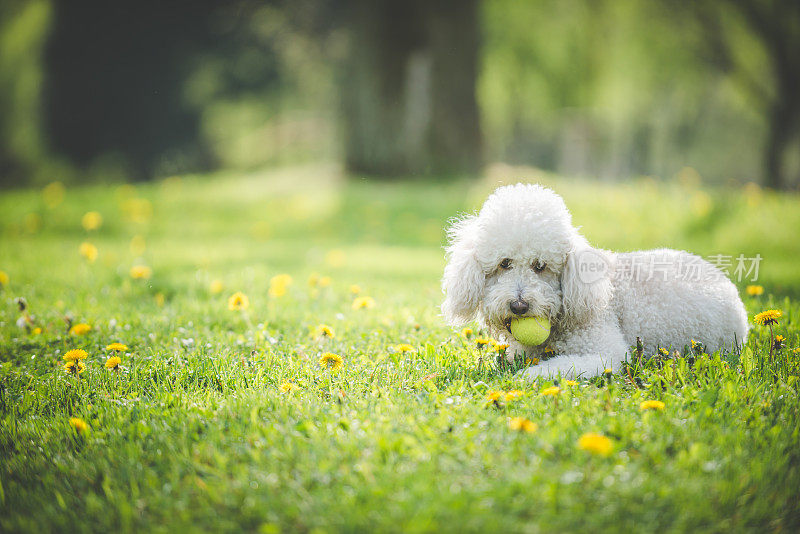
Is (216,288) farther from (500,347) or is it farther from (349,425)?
(349,425)

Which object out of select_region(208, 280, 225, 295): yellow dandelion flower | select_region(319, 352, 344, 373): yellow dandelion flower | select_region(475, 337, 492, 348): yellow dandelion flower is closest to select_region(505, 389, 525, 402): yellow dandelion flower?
select_region(475, 337, 492, 348): yellow dandelion flower

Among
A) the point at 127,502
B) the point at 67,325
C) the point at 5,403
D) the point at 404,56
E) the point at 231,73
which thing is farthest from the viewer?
the point at 231,73

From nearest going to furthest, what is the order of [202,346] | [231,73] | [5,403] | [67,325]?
1. [5,403]
2. [202,346]
3. [67,325]
4. [231,73]

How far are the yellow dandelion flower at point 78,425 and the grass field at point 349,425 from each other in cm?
1

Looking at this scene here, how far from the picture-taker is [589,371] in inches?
128

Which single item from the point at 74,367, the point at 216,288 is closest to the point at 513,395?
the point at 74,367

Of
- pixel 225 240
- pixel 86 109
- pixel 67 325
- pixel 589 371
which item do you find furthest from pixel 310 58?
pixel 589 371

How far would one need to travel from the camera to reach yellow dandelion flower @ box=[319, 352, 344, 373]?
3320 mm

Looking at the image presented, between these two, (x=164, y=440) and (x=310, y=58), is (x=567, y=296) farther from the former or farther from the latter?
(x=310, y=58)

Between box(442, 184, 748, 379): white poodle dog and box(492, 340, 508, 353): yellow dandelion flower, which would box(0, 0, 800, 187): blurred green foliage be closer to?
box(442, 184, 748, 379): white poodle dog

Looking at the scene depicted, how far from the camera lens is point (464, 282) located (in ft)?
11.6

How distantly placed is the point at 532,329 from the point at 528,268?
38cm

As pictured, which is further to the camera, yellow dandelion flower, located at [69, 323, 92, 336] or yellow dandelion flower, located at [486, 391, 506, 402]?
yellow dandelion flower, located at [69, 323, 92, 336]

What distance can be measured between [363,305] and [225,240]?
672 cm
